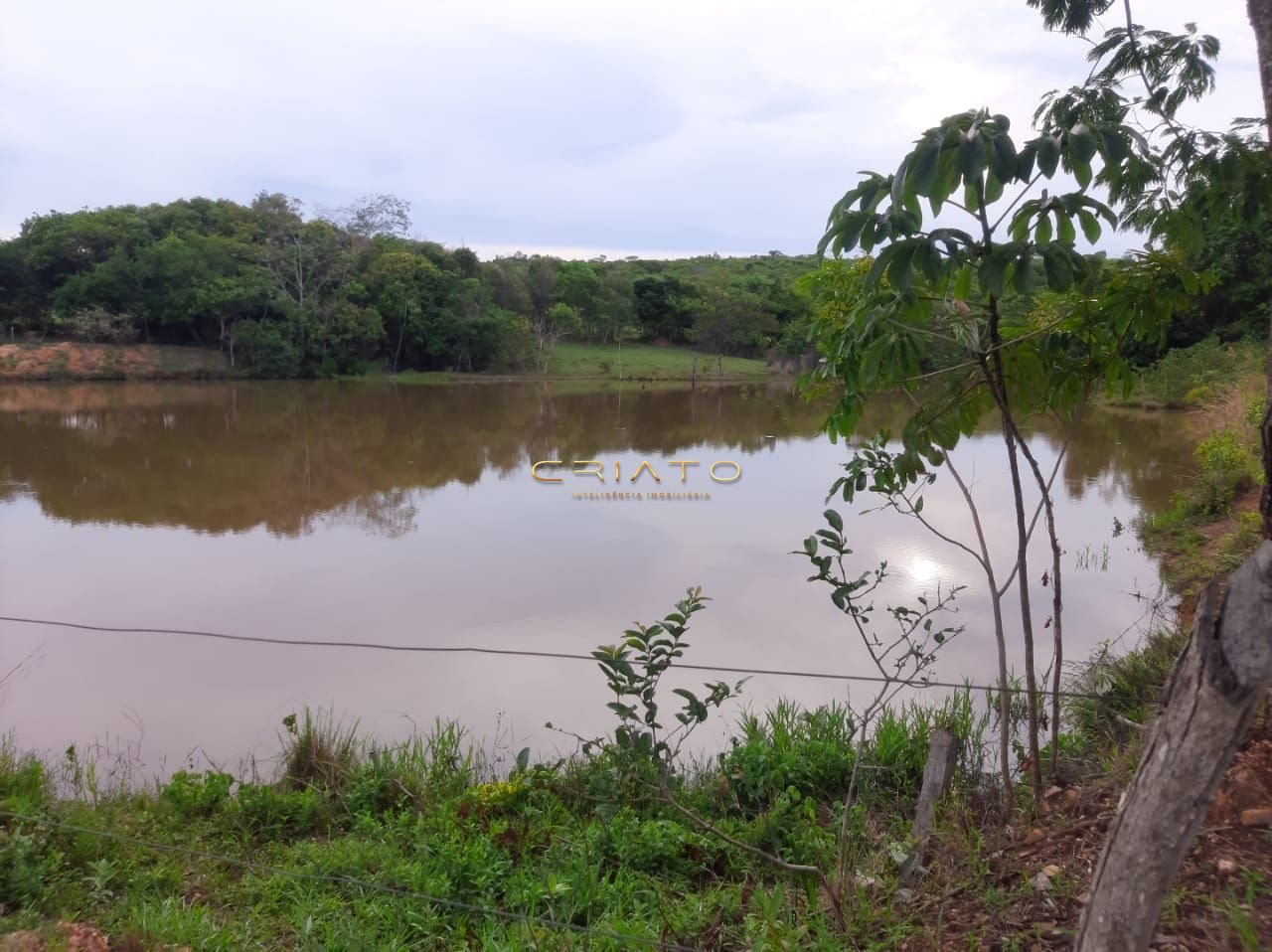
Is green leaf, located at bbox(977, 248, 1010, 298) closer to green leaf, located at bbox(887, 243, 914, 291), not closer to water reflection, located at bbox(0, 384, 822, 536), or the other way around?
green leaf, located at bbox(887, 243, 914, 291)

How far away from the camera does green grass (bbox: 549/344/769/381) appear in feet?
98.5

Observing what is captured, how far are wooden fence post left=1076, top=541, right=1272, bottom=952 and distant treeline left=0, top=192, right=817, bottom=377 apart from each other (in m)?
23.0

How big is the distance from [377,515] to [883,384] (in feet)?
21.9

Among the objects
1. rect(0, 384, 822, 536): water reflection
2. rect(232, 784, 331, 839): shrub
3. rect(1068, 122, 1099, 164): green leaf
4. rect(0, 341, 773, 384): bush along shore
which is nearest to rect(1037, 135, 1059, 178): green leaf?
rect(1068, 122, 1099, 164): green leaf

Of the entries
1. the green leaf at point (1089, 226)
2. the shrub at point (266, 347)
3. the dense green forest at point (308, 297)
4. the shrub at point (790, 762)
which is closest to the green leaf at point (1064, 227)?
the green leaf at point (1089, 226)

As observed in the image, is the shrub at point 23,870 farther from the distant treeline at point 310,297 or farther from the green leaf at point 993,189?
the distant treeline at point 310,297

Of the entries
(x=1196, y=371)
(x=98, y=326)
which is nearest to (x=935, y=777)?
(x=1196, y=371)

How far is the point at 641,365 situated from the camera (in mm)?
31078

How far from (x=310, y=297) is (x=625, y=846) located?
28.2 m

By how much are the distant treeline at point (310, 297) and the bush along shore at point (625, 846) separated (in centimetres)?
2147

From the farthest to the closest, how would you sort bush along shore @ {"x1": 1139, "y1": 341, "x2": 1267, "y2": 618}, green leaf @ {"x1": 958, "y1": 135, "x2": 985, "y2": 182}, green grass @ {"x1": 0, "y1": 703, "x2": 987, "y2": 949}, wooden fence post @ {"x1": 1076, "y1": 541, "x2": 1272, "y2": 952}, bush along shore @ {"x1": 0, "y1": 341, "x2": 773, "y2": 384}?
bush along shore @ {"x1": 0, "y1": 341, "x2": 773, "y2": 384}, bush along shore @ {"x1": 1139, "y1": 341, "x2": 1267, "y2": 618}, green grass @ {"x1": 0, "y1": 703, "x2": 987, "y2": 949}, green leaf @ {"x1": 958, "y1": 135, "x2": 985, "y2": 182}, wooden fence post @ {"x1": 1076, "y1": 541, "x2": 1272, "y2": 952}

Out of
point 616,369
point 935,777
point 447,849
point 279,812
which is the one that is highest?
point 616,369

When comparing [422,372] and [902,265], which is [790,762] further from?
[422,372]

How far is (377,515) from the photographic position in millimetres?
8000
